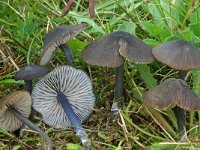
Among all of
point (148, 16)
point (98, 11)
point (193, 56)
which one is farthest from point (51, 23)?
point (193, 56)

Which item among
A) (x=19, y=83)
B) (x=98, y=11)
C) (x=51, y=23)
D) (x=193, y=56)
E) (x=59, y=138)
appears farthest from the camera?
(x=98, y=11)

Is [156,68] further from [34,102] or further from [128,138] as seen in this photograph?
[34,102]

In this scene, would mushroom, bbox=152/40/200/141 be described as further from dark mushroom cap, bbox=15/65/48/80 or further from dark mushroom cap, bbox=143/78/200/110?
dark mushroom cap, bbox=15/65/48/80

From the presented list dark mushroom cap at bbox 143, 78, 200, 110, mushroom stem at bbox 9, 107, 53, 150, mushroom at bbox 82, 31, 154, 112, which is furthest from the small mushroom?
mushroom stem at bbox 9, 107, 53, 150

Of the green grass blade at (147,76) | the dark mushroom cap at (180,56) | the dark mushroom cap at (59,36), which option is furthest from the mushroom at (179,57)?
the dark mushroom cap at (59,36)

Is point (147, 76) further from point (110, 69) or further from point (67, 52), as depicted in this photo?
point (67, 52)

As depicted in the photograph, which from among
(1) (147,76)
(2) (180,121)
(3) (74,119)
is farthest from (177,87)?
(3) (74,119)

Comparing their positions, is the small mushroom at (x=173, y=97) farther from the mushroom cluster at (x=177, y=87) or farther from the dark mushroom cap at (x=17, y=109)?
the dark mushroom cap at (x=17, y=109)

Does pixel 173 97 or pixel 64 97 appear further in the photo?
pixel 64 97
